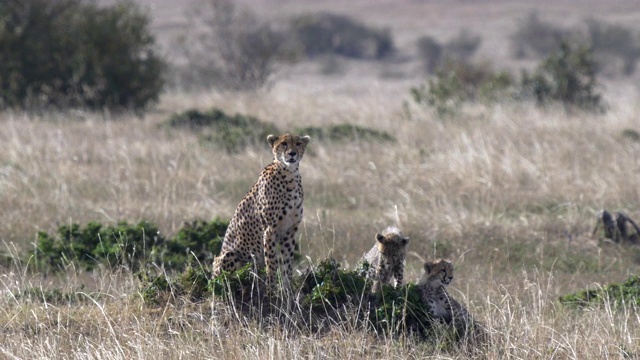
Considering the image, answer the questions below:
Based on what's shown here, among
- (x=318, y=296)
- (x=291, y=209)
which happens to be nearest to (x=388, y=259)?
(x=318, y=296)

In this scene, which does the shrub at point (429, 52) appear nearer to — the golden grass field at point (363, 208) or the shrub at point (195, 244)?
the golden grass field at point (363, 208)

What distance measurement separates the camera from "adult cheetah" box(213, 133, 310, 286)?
17.9ft

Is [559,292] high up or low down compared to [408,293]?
down

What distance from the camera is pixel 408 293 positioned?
18.2ft

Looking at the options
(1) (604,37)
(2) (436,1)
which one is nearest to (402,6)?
(2) (436,1)

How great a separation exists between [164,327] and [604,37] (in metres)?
35.1

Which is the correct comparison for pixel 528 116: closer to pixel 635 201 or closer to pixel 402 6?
pixel 635 201

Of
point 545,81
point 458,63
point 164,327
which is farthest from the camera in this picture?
point 458,63

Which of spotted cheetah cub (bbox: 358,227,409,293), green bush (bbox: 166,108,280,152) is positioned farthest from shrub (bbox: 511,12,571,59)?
spotted cheetah cub (bbox: 358,227,409,293)

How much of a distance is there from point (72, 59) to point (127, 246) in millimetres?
8729

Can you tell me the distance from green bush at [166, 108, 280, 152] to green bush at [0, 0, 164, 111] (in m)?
2.26

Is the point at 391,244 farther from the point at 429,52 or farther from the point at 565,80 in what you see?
the point at 429,52

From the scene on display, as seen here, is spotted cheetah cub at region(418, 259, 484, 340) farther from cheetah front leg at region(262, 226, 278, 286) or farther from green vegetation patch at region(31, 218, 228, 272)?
green vegetation patch at region(31, 218, 228, 272)

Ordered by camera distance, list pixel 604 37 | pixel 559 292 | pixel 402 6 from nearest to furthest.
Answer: pixel 559 292
pixel 604 37
pixel 402 6
